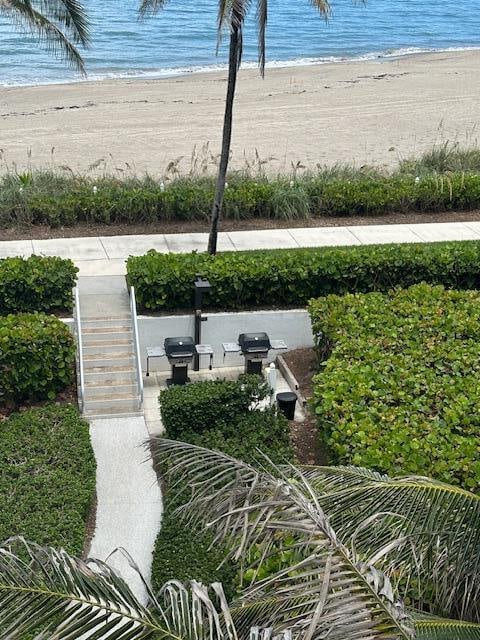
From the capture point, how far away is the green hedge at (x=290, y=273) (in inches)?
563

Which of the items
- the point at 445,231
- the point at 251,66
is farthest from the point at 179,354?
the point at 251,66

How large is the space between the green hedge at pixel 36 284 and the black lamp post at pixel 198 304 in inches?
79.1

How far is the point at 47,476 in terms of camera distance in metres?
10.2

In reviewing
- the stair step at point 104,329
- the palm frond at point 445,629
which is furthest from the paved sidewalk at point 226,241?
the palm frond at point 445,629

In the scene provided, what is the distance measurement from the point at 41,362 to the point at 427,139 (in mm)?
20235

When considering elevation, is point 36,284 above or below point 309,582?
below

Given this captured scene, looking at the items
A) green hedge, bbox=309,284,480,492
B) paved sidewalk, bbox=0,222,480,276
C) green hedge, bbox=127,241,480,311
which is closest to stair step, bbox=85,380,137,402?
green hedge, bbox=127,241,480,311

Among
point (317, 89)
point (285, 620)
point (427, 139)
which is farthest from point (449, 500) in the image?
point (317, 89)

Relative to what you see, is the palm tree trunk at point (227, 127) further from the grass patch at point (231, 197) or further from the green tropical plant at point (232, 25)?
the grass patch at point (231, 197)

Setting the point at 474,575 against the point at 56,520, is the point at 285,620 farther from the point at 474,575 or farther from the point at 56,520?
the point at 56,520

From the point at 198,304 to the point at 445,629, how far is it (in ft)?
30.1

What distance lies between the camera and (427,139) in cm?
2928

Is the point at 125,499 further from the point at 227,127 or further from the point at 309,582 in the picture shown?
the point at 227,127

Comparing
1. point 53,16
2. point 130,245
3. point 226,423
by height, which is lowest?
point 226,423
